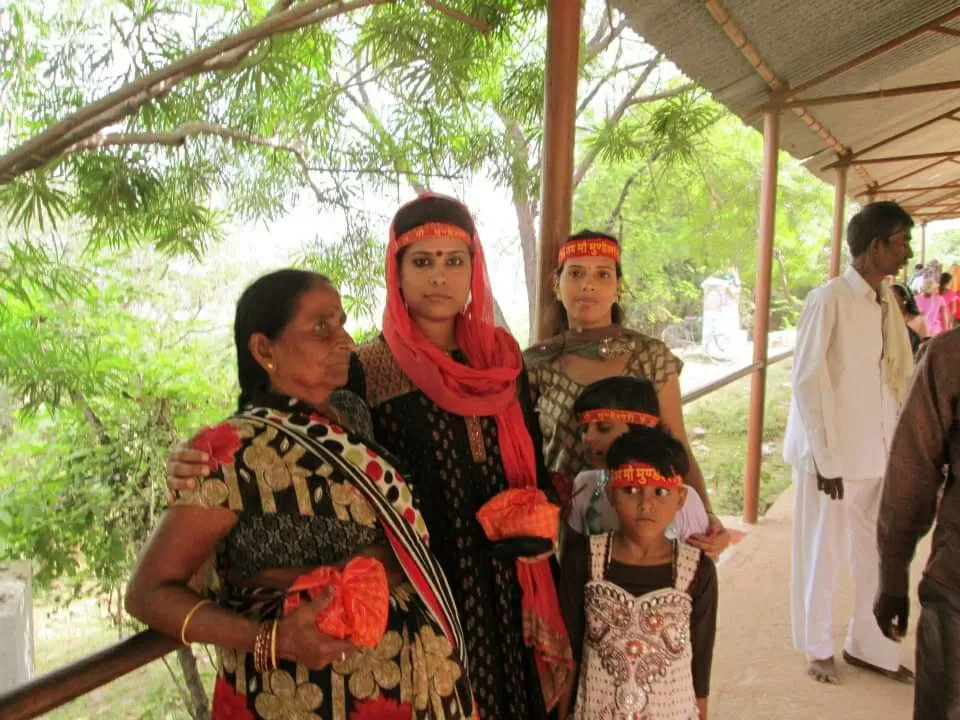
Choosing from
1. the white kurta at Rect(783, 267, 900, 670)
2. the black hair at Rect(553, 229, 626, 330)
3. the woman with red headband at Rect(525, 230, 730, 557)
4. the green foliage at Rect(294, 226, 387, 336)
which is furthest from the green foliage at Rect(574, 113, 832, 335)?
the woman with red headband at Rect(525, 230, 730, 557)

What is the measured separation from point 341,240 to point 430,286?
3.68 metres

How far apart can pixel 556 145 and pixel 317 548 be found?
4.91 feet

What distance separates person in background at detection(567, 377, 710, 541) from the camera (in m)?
1.72

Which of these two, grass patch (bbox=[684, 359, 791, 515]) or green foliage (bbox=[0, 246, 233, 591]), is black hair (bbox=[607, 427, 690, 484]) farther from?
grass patch (bbox=[684, 359, 791, 515])

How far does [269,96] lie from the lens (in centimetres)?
454

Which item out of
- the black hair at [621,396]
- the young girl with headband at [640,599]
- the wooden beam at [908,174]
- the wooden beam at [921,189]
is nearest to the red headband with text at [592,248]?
the black hair at [621,396]

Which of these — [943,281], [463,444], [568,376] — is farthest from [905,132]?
[463,444]

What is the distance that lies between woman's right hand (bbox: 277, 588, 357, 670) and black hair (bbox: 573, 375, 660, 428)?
3.04 ft

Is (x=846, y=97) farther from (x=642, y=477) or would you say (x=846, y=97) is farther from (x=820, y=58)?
(x=642, y=477)

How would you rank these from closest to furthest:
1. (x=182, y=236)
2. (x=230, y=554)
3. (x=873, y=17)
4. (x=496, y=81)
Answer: (x=230, y=554) < (x=873, y=17) < (x=182, y=236) < (x=496, y=81)

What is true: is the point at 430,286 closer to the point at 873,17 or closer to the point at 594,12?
the point at 873,17

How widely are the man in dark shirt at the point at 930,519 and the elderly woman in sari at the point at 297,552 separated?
105cm

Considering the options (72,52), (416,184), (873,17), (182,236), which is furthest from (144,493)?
(873,17)

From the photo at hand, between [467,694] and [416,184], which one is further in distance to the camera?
[416,184]
